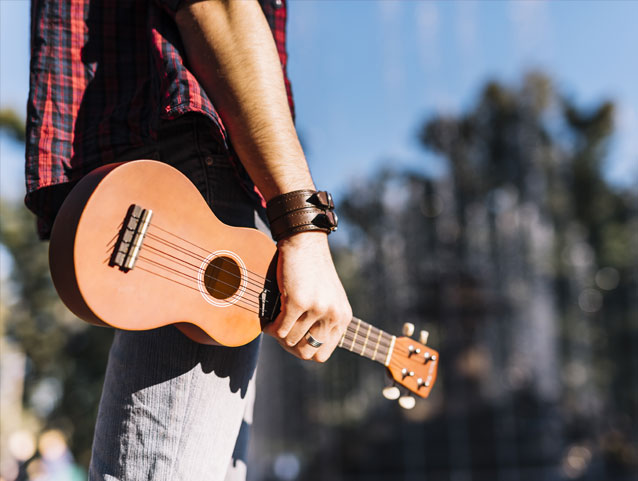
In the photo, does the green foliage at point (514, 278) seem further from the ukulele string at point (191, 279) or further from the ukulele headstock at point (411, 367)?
the ukulele string at point (191, 279)

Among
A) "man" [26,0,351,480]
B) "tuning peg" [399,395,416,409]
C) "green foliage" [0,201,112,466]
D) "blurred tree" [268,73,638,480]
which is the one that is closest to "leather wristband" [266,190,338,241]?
"man" [26,0,351,480]

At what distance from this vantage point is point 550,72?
1589 centimetres

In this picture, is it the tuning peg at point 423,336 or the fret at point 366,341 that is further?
the tuning peg at point 423,336

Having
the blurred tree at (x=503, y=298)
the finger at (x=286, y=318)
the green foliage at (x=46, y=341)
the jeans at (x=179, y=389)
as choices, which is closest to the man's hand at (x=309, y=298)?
the finger at (x=286, y=318)

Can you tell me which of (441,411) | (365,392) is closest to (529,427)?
(441,411)

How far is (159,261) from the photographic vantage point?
2.70ft

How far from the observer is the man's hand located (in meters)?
0.86

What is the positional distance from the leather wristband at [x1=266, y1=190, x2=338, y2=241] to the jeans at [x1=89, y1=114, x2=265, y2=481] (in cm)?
9

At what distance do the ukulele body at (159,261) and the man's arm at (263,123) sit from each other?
0.07m

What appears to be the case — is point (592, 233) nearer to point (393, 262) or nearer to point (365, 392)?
point (393, 262)

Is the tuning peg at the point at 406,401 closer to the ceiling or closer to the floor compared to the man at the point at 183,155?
closer to the floor

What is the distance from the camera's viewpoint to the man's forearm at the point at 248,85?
89cm

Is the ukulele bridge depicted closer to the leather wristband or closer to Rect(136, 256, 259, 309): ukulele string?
Rect(136, 256, 259, 309): ukulele string

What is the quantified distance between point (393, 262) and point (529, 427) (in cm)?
488
